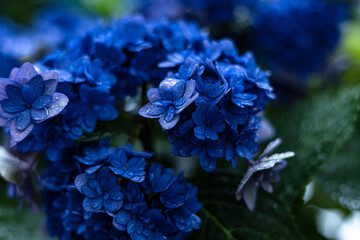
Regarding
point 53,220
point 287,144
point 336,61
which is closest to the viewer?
point 53,220

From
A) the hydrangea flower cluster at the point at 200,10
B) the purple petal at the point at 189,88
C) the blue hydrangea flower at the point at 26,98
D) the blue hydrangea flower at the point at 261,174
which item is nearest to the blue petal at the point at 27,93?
the blue hydrangea flower at the point at 26,98

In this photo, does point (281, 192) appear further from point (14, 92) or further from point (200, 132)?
point (14, 92)

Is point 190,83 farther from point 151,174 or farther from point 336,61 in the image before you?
point 336,61

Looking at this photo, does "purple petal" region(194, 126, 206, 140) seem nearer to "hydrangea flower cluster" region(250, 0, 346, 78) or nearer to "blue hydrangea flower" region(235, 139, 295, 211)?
"blue hydrangea flower" region(235, 139, 295, 211)

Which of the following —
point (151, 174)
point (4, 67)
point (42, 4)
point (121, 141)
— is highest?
point (151, 174)

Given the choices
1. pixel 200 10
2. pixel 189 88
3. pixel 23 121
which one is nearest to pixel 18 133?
pixel 23 121

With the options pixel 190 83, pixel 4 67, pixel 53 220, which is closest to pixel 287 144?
pixel 190 83

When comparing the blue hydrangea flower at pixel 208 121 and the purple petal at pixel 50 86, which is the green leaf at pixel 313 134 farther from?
the purple petal at pixel 50 86
